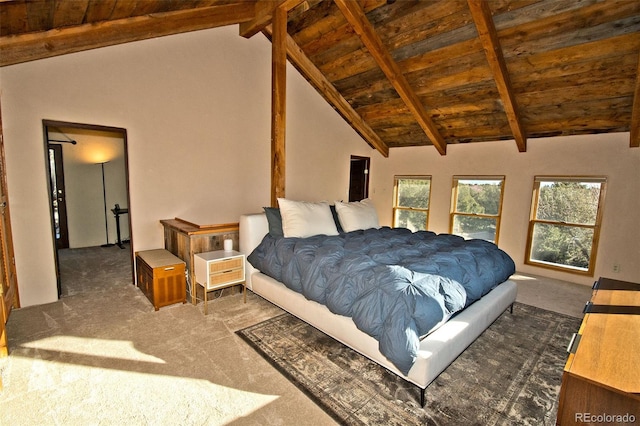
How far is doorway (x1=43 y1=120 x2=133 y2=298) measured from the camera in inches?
190

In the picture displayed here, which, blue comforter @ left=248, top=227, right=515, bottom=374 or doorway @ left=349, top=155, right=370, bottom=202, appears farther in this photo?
doorway @ left=349, top=155, right=370, bottom=202

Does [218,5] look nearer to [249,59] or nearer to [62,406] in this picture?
[249,59]

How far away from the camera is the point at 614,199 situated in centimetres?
390

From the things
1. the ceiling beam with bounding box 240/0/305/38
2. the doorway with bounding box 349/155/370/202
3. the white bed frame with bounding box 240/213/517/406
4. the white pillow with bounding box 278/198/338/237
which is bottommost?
the white bed frame with bounding box 240/213/517/406

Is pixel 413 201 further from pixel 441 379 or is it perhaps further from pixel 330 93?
pixel 441 379

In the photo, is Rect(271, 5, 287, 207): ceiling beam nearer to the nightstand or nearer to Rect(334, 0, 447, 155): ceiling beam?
Rect(334, 0, 447, 155): ceiling beam

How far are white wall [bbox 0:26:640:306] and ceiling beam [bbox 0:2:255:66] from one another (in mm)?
372

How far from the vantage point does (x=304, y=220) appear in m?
3.29

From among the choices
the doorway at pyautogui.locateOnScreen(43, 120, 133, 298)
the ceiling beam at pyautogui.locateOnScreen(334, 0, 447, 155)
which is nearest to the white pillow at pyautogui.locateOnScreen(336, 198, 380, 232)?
the ceiling beam at pyautogui.locateOnScreen(334, 0, 447, 155)

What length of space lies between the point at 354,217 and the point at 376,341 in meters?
2.00

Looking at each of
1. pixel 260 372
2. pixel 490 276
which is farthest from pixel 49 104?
pixel 490 276

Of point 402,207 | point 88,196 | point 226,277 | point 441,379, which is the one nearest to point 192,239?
point 226,277

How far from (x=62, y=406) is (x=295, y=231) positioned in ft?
7.03

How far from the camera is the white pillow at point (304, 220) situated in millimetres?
3234
